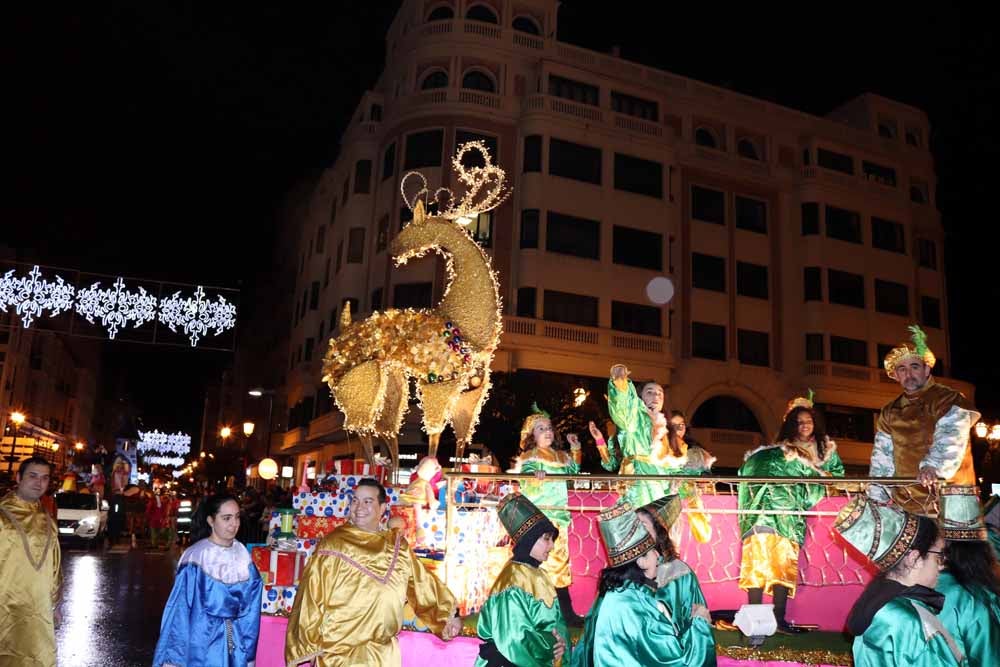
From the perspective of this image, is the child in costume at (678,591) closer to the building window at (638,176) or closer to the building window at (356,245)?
the building window at (638,176)

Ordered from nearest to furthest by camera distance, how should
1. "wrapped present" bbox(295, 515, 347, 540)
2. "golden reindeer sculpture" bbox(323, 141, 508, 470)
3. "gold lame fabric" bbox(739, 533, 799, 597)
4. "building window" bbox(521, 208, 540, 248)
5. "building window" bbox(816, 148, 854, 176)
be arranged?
"gold lame fabric" bbox(739, 533, 799, 597)
"wrapped present" bbox(295, 515, 347, 540)
"golden reindeer sculpture" bbox(323, 141, 508, 470)
"building window" bbox(521, 208, 540, 248)
"building window" bbox(816, 148, 854, 176)

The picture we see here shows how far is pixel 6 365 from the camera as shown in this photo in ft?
143

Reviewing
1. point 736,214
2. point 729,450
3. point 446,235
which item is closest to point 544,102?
point 736,214

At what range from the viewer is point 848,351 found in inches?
1198

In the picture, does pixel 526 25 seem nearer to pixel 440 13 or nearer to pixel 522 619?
pixel 440 13

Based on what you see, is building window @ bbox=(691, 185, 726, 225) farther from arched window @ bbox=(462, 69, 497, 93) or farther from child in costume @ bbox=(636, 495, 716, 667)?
child in costume @ bbox=(636, 495, 716, 667)

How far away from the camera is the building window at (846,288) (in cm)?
3059

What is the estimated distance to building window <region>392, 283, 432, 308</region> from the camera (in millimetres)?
26203

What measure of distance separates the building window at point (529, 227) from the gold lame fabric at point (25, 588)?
71.0ft

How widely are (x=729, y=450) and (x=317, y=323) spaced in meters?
18.5

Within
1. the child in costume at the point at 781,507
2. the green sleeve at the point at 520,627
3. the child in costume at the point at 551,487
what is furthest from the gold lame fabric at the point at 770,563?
the green sleeve at the point at 520,627

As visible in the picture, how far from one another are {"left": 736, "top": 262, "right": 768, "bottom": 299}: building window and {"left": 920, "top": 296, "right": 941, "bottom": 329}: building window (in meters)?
7.38

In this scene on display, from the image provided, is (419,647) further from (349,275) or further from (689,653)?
(349,275)

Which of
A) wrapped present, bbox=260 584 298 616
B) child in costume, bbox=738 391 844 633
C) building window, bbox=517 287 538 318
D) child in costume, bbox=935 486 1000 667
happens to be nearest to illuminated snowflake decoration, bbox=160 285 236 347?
building window, bbox=517 287 538 318
